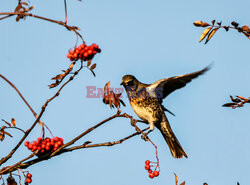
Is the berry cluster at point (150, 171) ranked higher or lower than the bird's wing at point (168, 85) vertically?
lower

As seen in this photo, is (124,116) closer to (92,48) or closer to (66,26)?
(92,48)

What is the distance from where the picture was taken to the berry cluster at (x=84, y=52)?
8.43ft

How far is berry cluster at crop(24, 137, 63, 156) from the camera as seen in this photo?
8.57ft

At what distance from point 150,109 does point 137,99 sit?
0.21m

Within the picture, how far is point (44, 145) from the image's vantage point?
263cm

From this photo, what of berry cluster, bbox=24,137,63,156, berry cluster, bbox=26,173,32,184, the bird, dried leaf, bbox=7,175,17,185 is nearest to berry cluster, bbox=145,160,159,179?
the bird

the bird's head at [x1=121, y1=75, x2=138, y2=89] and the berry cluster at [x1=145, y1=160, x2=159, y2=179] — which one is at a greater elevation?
the bird's head at [x1=121, y1=75, x2=138, y2=89]

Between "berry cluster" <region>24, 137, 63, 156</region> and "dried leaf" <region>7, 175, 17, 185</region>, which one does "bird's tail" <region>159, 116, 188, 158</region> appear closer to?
"berry cluster" <region>24, 137, 63, 156</region>

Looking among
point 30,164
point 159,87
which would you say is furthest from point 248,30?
point 159,87

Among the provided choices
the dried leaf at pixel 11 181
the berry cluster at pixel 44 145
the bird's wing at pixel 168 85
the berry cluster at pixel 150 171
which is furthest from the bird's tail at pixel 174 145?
the dried leaf at pixel 11 181

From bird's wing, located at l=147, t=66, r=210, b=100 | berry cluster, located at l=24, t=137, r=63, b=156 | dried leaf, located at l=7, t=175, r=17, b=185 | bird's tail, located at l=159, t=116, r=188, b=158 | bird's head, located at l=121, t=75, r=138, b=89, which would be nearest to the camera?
dried leaf, located at l=7, t=175, r=17, b=185

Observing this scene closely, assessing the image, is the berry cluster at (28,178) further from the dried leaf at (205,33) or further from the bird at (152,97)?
the bird at (152,97)

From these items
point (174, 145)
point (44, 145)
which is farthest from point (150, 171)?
point (174, 145)

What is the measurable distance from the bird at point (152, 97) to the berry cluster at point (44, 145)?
1.76 m
